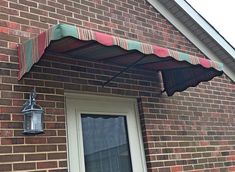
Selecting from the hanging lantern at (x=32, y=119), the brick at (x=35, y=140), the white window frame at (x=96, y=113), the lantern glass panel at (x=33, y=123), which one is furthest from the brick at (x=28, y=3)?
the brick at (x=35, y=140)

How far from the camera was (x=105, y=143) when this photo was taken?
4441mm

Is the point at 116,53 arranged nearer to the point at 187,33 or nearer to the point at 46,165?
the point at 46,165

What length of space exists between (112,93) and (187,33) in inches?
83.2

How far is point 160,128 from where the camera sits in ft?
16.2

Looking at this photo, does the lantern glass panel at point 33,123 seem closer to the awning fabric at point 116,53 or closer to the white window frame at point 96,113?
the awning fabric at point 116,53

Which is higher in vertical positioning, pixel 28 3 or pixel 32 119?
pixel 28 3

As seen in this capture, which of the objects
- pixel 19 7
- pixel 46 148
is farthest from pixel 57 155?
pixel 19 7

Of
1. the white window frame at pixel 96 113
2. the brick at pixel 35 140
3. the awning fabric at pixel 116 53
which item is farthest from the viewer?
the white window frame at pixel 96 113

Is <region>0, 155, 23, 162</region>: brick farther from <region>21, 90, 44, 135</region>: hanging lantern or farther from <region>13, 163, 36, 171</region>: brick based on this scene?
Answer: <region>21, 90, 44, 135</region>: hanging lantern


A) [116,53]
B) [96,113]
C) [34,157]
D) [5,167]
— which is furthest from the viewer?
[96,113]

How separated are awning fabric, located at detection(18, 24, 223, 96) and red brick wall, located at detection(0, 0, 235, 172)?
162mm

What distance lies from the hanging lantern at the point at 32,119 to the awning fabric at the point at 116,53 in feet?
1.15

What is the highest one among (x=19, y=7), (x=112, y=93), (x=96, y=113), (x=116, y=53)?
(x=19, y=7)

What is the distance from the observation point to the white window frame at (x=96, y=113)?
4062 mm
